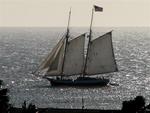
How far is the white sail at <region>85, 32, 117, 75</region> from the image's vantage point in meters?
137

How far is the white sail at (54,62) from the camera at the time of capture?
132m

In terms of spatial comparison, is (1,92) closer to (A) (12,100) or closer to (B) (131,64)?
(A) (12,100)

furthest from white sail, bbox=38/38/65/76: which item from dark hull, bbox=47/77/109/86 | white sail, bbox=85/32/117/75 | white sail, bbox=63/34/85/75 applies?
white sail, bbox=85/32/117/75

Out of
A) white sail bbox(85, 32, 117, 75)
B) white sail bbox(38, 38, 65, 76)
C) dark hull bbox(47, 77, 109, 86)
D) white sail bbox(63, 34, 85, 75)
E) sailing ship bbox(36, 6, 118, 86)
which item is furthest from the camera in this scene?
dark hull bbox(47, 77, 109, 86)

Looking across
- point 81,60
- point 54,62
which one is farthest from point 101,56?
point 54,62

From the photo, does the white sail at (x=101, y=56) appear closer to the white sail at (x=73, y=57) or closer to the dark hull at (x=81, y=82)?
the white sail at (x=73, y=57)

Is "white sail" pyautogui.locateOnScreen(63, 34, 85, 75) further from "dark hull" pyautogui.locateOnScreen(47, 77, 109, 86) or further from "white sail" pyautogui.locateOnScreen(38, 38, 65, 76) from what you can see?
"dark hull" pyautogui.locateOnScreen(47, 77, 109, 86)

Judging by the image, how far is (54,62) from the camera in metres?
135

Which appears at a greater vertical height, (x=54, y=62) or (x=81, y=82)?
Result: (x=54, y=62)

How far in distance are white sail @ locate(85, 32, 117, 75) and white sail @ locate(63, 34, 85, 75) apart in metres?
1.82

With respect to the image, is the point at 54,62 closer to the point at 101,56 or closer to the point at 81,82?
the point at 101,56

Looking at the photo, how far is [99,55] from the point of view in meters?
138

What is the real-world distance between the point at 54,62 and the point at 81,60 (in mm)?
7624

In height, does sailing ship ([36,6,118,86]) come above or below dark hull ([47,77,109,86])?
above
